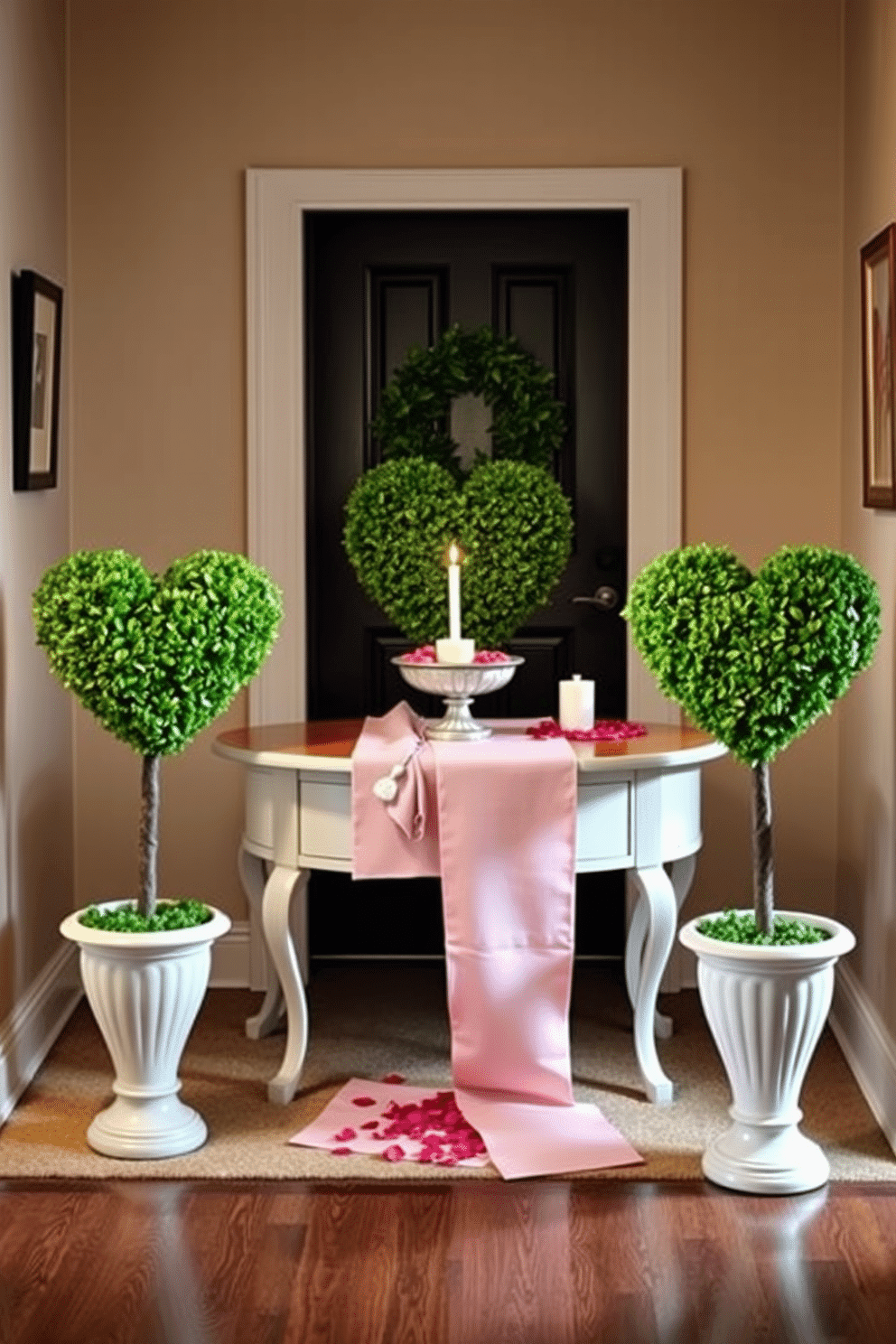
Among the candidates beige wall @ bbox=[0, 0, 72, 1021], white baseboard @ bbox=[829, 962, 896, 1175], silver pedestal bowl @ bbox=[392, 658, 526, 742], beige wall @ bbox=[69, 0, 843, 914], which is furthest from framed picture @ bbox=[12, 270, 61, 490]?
white baseboard @ bbox=[829, 962, 896, 1175]

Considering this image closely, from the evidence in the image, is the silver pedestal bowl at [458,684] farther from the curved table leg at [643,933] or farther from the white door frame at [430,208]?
the white door frame at [430,208]

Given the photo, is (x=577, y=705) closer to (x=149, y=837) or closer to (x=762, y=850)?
(x=762, y=850)

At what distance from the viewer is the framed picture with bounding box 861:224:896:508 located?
4293 mm

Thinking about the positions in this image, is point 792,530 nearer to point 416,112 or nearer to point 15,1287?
point 416,112

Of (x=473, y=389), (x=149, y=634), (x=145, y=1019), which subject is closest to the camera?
(x=149, y=634)

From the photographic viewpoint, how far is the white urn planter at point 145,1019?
13.4 ft

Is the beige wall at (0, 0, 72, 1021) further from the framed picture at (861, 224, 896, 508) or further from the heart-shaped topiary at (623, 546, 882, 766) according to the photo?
the framed picture at (861, 224, 896, 508)

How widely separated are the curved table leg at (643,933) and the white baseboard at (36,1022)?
1.31m

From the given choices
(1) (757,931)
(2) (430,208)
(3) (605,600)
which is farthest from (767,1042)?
(2) (430,208)

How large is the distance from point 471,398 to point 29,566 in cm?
123

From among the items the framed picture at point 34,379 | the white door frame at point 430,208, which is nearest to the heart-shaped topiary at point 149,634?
the framed picture at point 34,379

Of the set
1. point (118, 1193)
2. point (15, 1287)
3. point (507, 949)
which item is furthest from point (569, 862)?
point (15, 1287)

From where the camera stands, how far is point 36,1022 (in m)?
4.73

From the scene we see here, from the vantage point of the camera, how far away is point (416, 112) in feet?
16.9
